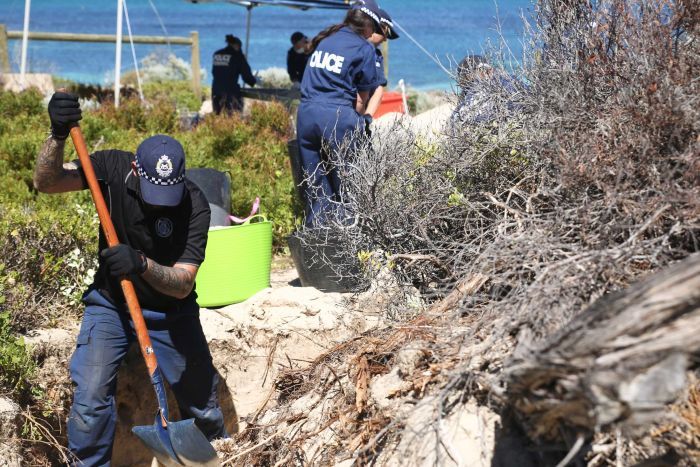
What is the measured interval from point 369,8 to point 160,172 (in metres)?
2.50

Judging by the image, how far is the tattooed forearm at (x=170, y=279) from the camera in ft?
12.7

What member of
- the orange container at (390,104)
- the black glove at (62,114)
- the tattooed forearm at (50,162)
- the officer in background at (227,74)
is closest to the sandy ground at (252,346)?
the tattooed forearm at (50,162)

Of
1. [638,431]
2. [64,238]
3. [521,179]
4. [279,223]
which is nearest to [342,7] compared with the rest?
[279,223]

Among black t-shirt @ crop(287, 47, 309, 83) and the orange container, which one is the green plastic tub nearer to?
the orange container

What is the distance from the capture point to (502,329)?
10.1 feet

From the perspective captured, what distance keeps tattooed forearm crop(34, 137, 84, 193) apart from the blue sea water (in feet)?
46.1

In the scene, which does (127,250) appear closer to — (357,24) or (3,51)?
(357,24)

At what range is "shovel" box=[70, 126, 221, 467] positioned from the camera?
12.7 feet

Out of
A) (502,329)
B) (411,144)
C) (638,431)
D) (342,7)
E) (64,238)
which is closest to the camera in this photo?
(638,431)

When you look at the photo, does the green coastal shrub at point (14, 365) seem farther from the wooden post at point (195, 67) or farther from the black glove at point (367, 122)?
the wooden post at point (195, 67)

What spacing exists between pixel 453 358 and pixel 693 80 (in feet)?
4.81

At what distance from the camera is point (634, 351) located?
237 centimetres

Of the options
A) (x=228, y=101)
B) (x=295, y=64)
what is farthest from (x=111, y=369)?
(x=295, y=64)

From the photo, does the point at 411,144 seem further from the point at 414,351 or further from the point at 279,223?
the point at 279,223
